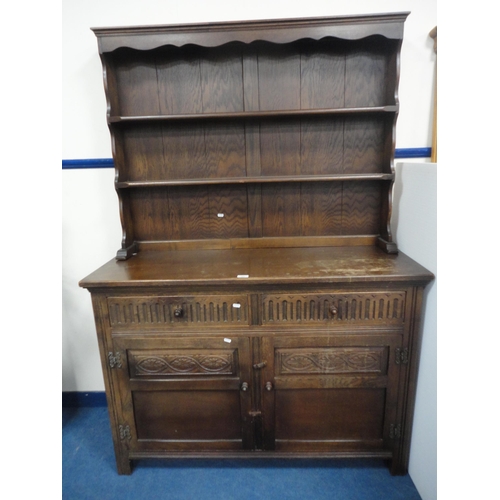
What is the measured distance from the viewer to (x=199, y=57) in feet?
5.82

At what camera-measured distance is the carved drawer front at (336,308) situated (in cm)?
150

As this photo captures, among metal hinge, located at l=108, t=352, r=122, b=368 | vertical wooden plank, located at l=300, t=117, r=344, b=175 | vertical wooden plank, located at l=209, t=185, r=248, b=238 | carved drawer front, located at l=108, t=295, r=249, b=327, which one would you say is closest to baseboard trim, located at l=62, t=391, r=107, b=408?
metal hinge, located at l=108, t=352, r=122, b=368

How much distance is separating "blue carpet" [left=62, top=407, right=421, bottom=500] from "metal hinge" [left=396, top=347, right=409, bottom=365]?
0.63 metres

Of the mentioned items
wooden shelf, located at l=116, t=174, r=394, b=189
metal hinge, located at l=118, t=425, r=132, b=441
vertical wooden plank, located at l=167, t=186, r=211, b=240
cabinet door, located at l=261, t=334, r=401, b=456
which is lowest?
metal hinge, located at l=118, t=425, r=132, b=441

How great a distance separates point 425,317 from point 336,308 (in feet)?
1.31

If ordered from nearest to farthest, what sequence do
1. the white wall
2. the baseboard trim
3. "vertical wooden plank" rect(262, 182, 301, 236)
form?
1. the white wall
2. "vertical wooden plank" rect(262, 182, 301, 236)
3. the baseboard trim

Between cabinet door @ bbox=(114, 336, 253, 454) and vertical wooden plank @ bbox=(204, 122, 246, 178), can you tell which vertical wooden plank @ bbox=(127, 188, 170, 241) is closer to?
vertical wooden plank @ bbox=(204, 122, 246, 178)

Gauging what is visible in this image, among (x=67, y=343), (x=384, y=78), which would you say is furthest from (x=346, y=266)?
(x=67, y=343)

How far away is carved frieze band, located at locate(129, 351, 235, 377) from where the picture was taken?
1.59 metres

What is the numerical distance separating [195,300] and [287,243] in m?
0.67

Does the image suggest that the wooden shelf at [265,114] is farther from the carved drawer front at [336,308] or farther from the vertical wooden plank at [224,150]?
the carved drawer front at [336,308]

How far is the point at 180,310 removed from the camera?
1516 millimetres

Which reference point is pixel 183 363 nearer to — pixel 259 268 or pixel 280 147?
pixel 259 268
